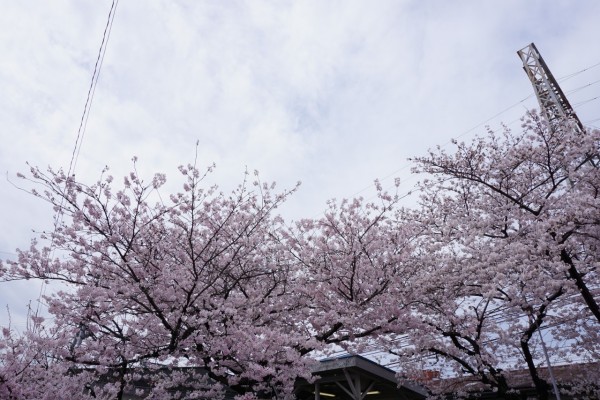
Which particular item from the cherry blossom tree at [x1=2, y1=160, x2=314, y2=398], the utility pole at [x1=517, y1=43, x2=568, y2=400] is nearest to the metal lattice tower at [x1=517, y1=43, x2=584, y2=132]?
the utility pole at [x1=517, y1=43, x2=568, y2=400]

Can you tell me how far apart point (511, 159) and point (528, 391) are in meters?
7.02

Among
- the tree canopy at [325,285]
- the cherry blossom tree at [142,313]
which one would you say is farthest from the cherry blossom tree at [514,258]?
the cherry blossom tree at [142,313]

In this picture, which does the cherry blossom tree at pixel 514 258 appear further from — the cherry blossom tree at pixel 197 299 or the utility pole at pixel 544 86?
the utility pole at pixel 544 86

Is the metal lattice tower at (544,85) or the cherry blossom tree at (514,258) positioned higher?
the metal lattice tower at (544,85)

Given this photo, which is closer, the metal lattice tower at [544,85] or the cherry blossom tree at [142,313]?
the cherry blossom tree at [142,313]

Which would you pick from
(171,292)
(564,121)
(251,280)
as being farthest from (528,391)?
(171,292)

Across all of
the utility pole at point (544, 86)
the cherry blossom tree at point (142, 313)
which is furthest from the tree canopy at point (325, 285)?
the utility pole at point (544, 86)

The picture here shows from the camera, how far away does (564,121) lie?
9.43 meters

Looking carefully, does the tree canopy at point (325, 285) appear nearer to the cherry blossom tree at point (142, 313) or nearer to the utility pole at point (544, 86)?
the cherry blossom tree at point (142, 313)

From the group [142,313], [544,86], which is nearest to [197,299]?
[142,313]

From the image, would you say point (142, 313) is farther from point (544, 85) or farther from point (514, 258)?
point (544, 85)

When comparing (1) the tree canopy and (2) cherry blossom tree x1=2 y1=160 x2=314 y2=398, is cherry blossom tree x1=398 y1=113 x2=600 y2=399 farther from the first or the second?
(2) cherry blossom tree x1=2 y1=160 x2=314 y2=398

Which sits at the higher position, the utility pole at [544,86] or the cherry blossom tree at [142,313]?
the utility pole at [544,86]

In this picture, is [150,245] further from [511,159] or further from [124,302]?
[511,159]
